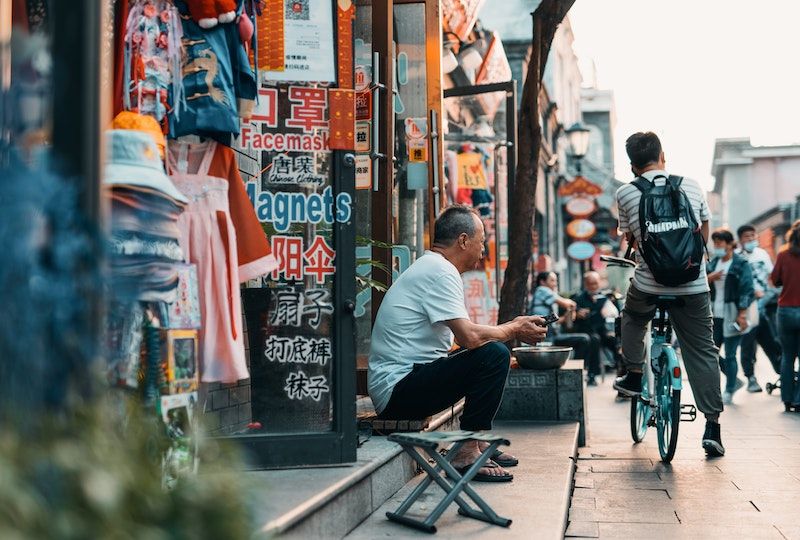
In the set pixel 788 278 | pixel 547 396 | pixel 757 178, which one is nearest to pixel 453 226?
pixel 547 396

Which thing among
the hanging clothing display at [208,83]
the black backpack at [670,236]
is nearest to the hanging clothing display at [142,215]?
the hanging clothing display at [208,83]

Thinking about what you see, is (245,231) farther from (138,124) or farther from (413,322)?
(413,322)

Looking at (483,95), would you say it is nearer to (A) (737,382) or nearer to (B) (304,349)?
(A) (737,382)

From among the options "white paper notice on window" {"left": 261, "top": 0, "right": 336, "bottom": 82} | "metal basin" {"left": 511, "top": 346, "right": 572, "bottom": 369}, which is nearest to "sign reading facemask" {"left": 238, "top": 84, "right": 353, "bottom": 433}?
"white paper notice on window" {"left": 261, "top": 0, "right": 336, "bottom": 82}

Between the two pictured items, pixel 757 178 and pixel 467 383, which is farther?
pixel 757 178

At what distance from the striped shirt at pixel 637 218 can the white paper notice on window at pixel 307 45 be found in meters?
2.49

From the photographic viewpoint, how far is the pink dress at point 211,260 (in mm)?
3967

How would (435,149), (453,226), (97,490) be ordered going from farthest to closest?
(435,149) < (453,226) < (97,490)

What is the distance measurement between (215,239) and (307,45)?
1201mm

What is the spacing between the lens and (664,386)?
256 inches

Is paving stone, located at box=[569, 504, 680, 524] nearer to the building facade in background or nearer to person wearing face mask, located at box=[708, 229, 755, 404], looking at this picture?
person wearing face mask, located at box=[708, 229, 755, 404]

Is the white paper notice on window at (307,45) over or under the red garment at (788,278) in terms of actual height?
over

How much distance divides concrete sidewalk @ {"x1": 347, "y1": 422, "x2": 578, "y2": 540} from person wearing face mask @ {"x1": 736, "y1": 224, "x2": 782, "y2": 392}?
19.1 ft

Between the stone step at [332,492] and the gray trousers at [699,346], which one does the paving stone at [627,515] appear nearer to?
the stone step at [332,492]
